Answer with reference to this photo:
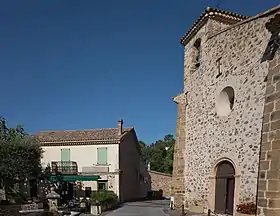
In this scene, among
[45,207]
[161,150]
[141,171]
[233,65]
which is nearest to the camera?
[233,65]

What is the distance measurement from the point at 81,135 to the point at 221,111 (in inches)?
787

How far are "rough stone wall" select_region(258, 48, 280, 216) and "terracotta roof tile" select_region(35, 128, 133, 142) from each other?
25098 mm

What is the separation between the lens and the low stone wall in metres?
44.2

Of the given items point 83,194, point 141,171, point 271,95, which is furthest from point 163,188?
point 271,95

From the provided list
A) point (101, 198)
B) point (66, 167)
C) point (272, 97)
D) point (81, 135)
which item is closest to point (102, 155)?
point (81, 135)

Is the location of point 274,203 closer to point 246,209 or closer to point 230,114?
point 246,209

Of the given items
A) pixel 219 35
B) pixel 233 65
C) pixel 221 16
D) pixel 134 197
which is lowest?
pixel 134 197

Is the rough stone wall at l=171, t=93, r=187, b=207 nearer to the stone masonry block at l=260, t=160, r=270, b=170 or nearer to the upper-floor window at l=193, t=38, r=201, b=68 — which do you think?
the upper-floor window at l=193, t=38, r=201, b=68

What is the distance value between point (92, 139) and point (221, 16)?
1829 cm

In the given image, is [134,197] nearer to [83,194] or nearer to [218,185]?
[83,194]

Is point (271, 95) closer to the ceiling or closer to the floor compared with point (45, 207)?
closer to the ceiling

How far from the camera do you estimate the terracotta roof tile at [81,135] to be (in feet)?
106

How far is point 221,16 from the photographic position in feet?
61.6

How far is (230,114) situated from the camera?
53.1 feet
